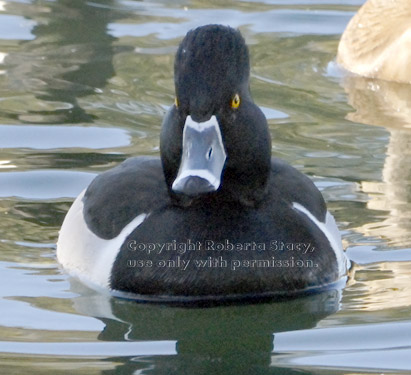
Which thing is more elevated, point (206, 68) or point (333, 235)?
point (206, 68)

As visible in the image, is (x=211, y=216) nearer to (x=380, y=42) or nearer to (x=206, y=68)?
(x=206, y=68)

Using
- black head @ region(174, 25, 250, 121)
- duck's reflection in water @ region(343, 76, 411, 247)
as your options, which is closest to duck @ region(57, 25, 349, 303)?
black head @ region(174, 25, 250, 121)

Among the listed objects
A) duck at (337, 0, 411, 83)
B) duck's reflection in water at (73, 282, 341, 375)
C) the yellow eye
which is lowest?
duck's reflection in water at (73, 282, 341, 375)

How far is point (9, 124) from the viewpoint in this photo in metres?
9.29

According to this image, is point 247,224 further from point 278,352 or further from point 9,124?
point 9,124

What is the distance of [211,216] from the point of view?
21.0 ft

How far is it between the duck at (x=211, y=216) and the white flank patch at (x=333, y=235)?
14 millimetres

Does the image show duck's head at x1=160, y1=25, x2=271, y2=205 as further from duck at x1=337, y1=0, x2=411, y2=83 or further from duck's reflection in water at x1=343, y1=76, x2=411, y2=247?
duck at x1=337, y1=0, x2=411, y2=83

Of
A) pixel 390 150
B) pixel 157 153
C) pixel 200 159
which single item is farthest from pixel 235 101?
pixel 390 150

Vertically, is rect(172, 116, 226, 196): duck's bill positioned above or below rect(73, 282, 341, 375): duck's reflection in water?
above

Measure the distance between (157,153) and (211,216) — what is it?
235 centimetres

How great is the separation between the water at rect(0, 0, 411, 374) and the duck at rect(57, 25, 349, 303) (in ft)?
0.39

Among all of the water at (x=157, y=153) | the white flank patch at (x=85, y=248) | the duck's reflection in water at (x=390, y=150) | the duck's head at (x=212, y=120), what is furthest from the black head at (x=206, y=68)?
the duck's reflection in water at (x=390, y=150)

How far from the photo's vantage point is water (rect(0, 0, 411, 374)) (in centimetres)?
582
